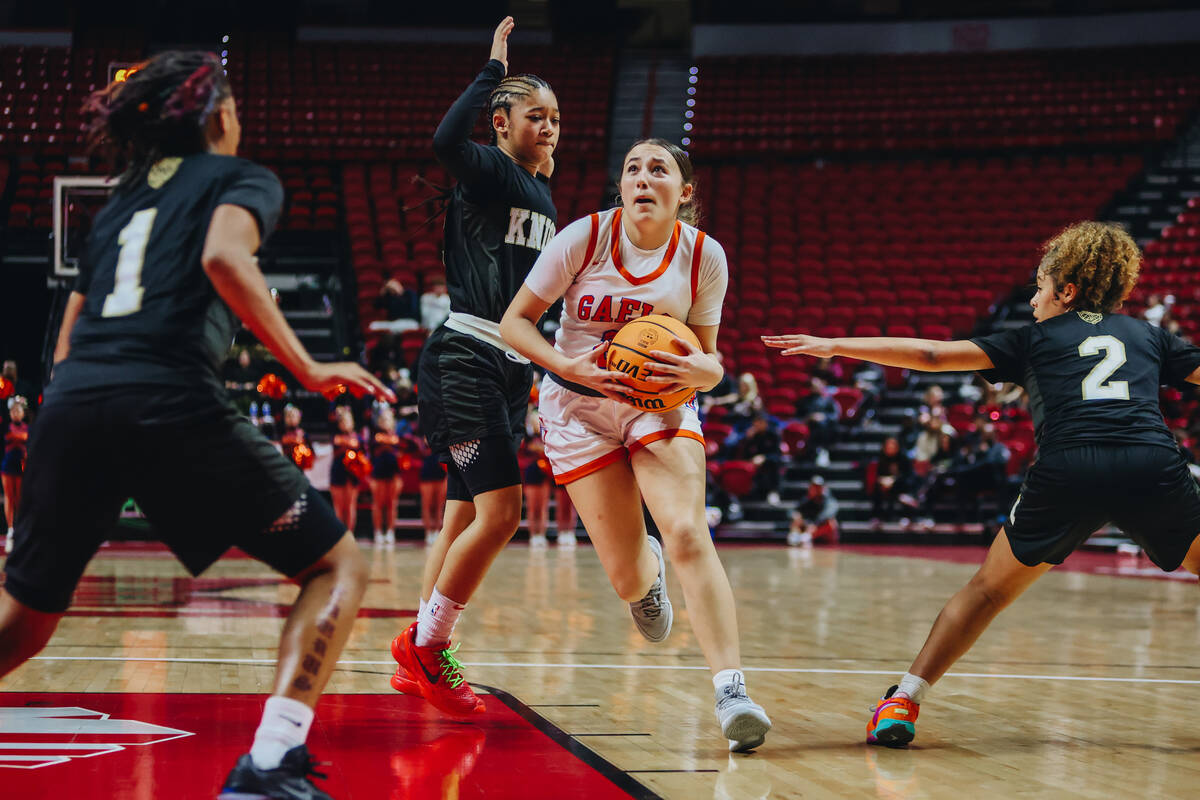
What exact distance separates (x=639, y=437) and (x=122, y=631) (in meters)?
3.28

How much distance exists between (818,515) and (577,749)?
1067cm

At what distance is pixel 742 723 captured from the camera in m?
3.18

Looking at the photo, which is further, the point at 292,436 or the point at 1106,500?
the point at 292,436

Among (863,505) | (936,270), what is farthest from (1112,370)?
(936,270)

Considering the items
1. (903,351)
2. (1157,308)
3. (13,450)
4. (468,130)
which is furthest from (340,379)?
(1157,308)

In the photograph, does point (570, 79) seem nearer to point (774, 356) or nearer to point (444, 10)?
point (444, 10)

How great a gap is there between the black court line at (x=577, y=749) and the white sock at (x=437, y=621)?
0.36 m

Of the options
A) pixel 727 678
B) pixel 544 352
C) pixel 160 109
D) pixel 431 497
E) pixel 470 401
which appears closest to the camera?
pixel 160 109

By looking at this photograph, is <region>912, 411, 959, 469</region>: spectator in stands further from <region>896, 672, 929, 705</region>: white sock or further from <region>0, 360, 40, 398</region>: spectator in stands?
<region>896, 672, 929, 705</region>: white sock

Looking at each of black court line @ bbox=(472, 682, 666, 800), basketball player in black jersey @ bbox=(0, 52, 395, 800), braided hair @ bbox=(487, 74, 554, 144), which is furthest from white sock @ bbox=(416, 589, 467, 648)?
braided hair @ bbox=(487, 74, 554, 144)

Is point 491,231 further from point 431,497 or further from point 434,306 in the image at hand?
point 434,306

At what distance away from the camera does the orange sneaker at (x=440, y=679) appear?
374 cm

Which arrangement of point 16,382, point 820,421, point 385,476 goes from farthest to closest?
point 820,421
point 385,476
point 16,382

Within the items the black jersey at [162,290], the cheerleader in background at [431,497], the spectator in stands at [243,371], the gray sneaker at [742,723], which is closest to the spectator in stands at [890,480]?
the cheerleader in background at [431,497]
